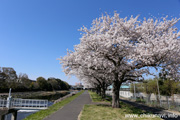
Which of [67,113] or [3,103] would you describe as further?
[3,103]

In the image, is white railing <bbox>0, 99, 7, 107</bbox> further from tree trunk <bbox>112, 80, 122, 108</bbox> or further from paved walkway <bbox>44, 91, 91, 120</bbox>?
tree trunk <bbox>112, 80, 122, 108</bbox>

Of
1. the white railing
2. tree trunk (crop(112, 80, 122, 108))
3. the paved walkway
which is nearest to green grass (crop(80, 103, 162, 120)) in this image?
the paved walkway

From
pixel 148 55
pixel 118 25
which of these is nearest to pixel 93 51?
pixel 118 25

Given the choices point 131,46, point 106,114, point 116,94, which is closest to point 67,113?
point 106,114

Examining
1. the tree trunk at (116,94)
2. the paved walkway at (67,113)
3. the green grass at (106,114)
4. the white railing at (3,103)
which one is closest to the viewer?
the green grass at (106,114)

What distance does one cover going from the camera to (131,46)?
10.1 metres

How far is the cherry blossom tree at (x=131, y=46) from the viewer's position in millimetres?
9438

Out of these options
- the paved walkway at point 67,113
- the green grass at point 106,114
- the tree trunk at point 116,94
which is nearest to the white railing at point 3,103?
the paved walkway at point 67,113

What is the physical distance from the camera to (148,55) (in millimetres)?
9047

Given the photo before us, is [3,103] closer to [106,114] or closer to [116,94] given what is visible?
[106,114]

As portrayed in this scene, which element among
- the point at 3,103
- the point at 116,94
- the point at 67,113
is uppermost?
the point at 116,94

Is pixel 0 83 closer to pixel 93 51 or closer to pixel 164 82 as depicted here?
pixel 93 51

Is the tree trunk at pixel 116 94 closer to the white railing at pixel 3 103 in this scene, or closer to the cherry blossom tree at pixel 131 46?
the cherry blossom tree at pixel 131 46

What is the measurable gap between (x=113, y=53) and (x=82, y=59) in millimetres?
3475
